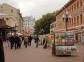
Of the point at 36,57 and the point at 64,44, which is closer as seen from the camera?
the point at 36,57

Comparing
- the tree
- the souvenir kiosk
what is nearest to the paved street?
the souvenir kiosk

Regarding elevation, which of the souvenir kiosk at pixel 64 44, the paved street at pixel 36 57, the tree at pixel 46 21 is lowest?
the paved street at pixel 36 57

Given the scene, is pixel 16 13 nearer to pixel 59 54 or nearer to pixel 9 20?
pixel 9 20

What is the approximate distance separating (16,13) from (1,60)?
13902cm

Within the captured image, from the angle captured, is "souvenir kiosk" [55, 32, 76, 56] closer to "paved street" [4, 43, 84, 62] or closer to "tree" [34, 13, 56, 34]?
"paved street" [4, 43, 84, 62]

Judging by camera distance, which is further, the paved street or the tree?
A: the tree

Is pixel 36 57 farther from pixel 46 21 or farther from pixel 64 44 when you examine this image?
pixel 46 21

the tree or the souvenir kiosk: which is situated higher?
the tree

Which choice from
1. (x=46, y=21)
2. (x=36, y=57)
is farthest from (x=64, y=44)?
(x=46, y=21)

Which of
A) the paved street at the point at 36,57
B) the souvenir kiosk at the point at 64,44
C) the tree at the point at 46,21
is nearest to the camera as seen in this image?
the paved street at the point at 36,57

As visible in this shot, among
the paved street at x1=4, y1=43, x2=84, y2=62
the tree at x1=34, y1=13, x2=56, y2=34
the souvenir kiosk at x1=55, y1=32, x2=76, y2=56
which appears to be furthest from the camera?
the tree at x1=34, y1=13, x2=56, y2=34

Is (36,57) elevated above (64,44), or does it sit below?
below

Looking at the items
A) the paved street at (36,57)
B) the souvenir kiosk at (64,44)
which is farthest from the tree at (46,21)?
the souvenir kiosk at (64,44)

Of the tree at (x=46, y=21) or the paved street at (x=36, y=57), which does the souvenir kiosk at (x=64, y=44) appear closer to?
the paved street at (x=36, y=57)
